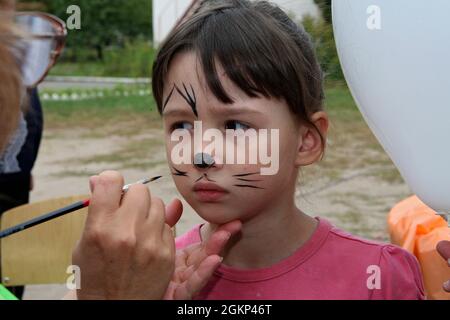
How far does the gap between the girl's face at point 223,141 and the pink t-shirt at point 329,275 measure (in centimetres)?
10

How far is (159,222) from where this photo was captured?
69 cm

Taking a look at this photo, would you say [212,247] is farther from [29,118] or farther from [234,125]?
[29,118]

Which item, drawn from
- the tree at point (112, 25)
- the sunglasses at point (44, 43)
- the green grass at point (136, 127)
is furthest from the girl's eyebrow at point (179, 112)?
the tree at point (112, 25)

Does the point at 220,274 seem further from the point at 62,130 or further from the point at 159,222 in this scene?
the point at 62,130

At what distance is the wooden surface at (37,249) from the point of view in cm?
145

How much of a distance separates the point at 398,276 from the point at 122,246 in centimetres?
44

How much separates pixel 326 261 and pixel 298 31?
326 millimetres

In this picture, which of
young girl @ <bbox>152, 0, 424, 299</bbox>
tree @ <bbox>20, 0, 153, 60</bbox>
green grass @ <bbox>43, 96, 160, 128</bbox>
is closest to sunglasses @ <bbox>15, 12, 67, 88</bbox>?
young girl @ <bbox>152, 0, 424, 299</bbox>

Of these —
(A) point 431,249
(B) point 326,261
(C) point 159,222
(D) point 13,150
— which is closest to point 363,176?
(D) point 13,150

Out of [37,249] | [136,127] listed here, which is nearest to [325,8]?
[37,249]

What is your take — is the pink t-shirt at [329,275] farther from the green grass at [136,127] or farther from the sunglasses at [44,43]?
the green grass at [136,127]

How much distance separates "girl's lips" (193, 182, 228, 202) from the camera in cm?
84

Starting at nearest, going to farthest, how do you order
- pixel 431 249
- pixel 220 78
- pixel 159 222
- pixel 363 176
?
pixel 159 222 < pixel 220 78 < pixel 431 249 < pixel 363 176

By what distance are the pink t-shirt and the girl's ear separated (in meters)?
0.11
